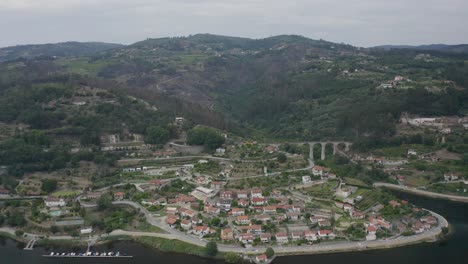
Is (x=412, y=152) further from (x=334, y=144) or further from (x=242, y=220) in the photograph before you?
(x=242, y=220)

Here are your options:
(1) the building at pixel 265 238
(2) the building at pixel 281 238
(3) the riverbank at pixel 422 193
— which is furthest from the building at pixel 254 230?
(3) the riverbank at pixel 422 193

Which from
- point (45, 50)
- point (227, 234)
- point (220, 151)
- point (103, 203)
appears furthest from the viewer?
point (45, 50)

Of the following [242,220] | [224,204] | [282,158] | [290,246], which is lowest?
[290,246]

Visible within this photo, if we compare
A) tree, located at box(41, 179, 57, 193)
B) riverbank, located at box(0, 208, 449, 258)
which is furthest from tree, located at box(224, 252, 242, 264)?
tree, located at box(41, 179, 57, 193)

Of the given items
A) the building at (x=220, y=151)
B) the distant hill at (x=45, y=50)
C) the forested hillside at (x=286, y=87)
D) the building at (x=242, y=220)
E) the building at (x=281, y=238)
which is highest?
the distant hill at (x=45, y=50)

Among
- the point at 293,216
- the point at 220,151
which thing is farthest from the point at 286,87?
the point at 293,216

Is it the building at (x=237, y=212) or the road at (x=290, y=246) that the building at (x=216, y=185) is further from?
the road at (x=290, y=246)

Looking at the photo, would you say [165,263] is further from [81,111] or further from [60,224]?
[81,111]
